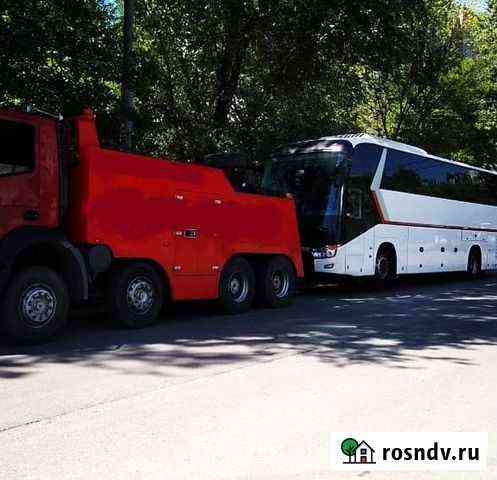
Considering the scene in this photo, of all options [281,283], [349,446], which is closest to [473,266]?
[281,283]

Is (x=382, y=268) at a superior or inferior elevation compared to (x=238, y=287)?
superior

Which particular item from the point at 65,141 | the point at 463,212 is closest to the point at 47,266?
the point at 65,141

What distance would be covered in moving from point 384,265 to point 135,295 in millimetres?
8574

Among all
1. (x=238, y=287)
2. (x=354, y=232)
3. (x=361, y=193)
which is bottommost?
(x=238, y=287)

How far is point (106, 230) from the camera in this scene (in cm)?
865

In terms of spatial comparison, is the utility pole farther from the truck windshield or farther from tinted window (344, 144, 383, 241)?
tinted window (344, 144, 383, 241)

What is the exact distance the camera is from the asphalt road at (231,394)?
391 cm

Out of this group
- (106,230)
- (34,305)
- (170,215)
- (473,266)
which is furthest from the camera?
(473,266)

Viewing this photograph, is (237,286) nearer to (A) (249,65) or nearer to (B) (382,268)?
(B) (382,268)

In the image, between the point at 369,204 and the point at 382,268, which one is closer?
the point at 369,204

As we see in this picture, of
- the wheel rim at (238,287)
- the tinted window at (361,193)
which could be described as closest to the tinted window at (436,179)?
the tinted window at (361,193)

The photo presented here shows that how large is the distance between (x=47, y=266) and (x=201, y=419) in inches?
166

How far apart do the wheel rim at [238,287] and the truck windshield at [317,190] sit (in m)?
3.41

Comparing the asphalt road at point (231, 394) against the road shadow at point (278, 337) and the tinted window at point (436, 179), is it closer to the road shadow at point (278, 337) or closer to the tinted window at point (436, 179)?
the road shadow at point (278, 337)
